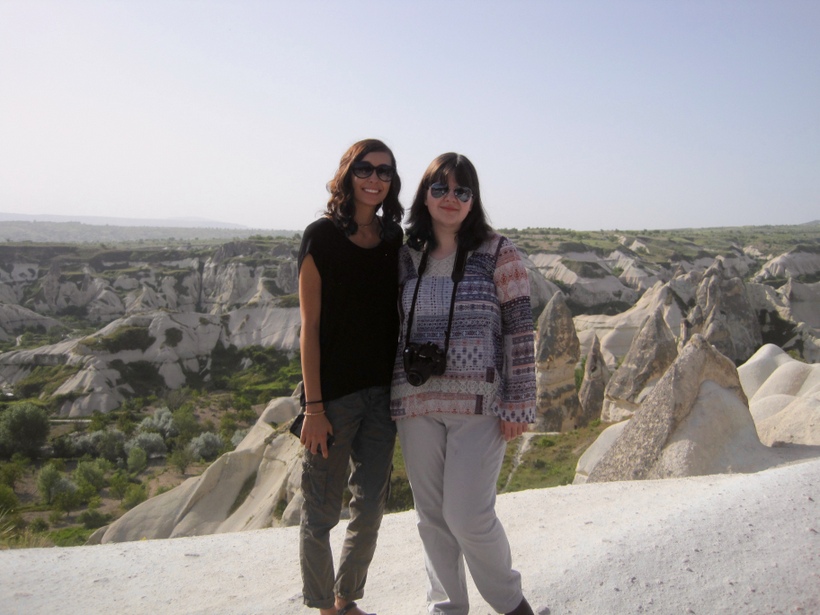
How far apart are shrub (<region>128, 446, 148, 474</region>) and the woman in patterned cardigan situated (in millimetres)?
20312

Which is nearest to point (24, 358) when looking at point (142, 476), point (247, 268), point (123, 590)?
point (142, 476)

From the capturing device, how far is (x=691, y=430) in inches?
263

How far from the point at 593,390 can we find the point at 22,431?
19443 mm

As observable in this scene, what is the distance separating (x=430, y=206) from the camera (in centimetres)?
269

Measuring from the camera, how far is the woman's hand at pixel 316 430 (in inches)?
105

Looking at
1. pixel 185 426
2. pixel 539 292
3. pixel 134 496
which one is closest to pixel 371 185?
pixel 134 496

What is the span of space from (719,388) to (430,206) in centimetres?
582

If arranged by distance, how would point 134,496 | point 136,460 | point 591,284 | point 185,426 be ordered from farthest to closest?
1. point 591,284
2. point 185,426
3. point 136,460
4. point 134,496

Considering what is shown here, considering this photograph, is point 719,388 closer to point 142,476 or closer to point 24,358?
point 142,476

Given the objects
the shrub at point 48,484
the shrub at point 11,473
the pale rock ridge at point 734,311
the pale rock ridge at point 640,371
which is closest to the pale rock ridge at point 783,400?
the pale rock ridge at point 640,371

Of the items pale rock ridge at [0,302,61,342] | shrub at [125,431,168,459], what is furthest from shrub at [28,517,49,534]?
pale rock ridge at [0,302,61,342]

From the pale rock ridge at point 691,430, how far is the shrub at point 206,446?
16.7 metres

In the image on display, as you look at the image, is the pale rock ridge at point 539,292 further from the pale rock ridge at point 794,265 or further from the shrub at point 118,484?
the shrub at point 118,484

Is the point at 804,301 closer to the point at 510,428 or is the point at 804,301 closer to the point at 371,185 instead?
the point at 510,428
